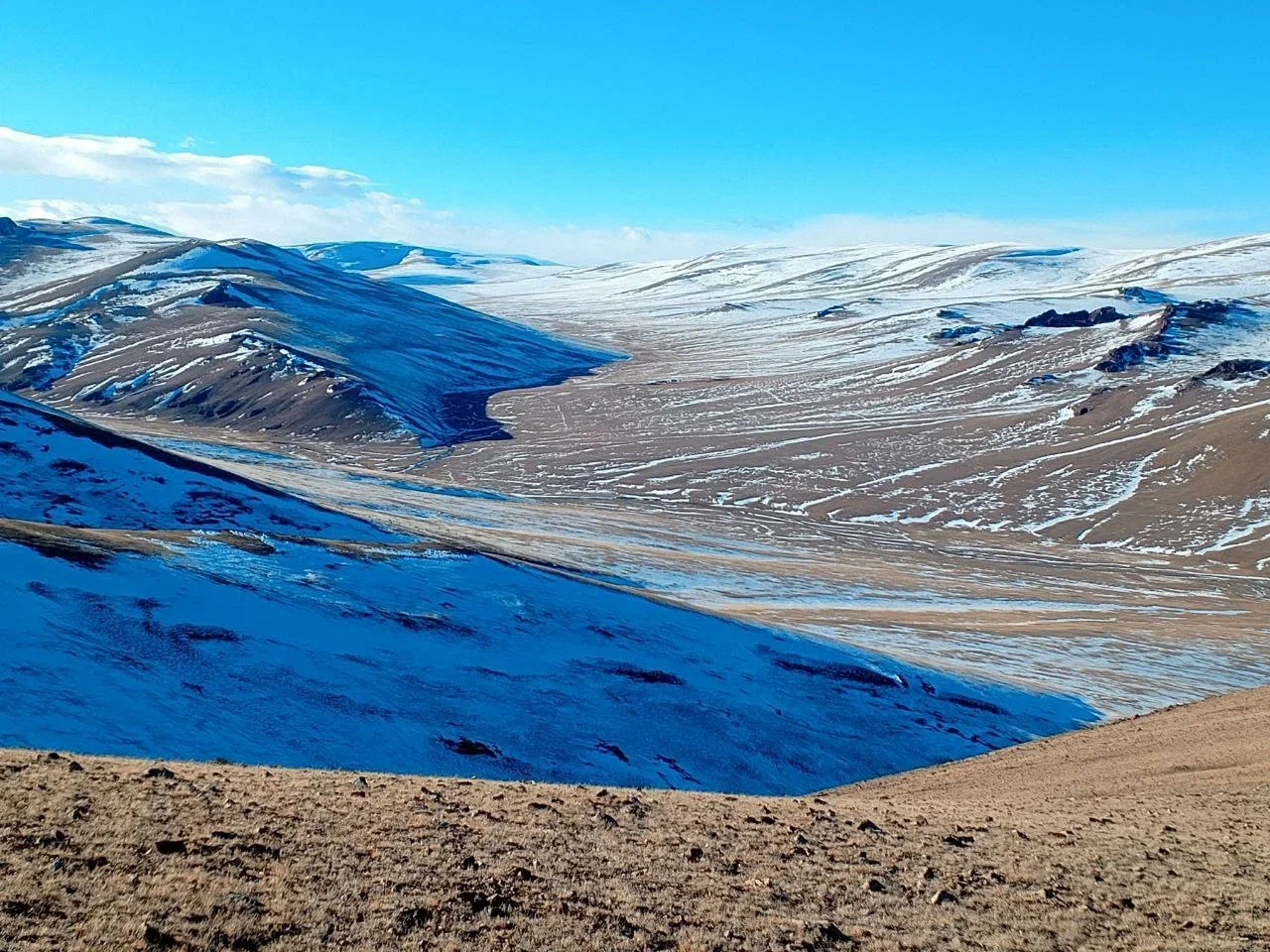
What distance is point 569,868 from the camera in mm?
16016

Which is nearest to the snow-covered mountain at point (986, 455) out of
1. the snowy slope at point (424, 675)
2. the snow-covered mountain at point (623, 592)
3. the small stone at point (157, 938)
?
the snow-covered mountain at point (623, 592)

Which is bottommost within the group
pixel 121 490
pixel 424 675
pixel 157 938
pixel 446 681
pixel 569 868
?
pixel 446 681

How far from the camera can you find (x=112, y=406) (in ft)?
563

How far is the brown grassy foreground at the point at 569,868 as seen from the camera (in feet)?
42.0

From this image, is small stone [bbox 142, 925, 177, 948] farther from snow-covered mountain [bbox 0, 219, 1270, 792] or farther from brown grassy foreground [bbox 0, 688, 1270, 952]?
snow-covered mountain [bbox 0, 219, 1270, 792]

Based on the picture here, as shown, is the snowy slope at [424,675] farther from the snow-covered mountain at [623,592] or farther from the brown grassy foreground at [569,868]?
the brown grassy foreground at [569,868]

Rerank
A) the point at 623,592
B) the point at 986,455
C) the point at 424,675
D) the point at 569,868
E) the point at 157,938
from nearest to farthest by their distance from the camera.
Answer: the point at 157,938 → the point at 569,868 → the point at 424,675 → the point at 623,592 → the point at 986,455

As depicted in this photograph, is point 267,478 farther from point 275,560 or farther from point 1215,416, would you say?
point 1215,416

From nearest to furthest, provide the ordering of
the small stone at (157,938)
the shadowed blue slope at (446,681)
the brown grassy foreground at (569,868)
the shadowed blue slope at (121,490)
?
1. the small stone at (157,938)
2. the brown grassy foreground at (569,868)
3. the shadowed blue slope at (446,681)
4. the shadowed blue slope at (121,490)

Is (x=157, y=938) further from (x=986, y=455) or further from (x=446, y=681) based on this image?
(x=986, y=455)

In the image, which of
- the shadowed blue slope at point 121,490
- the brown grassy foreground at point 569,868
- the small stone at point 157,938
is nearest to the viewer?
the small stone at point 157,938

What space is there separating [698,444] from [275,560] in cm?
11715

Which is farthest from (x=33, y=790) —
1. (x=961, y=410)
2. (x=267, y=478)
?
(x=961, y=410)

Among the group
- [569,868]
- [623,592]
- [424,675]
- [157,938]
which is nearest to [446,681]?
[424,675]
